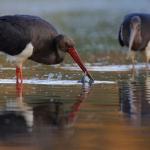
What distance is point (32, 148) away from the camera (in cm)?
884

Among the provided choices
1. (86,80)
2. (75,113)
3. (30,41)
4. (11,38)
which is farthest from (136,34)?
(75,113)

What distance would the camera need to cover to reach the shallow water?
929 cm

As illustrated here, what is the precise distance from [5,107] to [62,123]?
156 centimetres

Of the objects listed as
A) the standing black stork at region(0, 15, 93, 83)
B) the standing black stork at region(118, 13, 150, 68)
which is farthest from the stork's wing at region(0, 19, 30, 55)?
the standing black stork at region(118, 13, 150, 68)

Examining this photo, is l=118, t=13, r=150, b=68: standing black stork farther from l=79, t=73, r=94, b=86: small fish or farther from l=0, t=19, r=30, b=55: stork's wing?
l=0, t=19, r=30, b=55: stork's wing

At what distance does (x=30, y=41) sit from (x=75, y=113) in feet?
12.5

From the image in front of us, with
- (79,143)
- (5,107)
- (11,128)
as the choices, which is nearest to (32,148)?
(79,143)

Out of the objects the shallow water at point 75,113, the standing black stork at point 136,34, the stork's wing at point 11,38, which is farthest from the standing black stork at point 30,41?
the standing black stork at point 136,34

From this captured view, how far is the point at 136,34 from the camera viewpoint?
19797 mm

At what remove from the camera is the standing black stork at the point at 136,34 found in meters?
19.5

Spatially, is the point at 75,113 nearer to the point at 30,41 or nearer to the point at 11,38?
the point at 30,41

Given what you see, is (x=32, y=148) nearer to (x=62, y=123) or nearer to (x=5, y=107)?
(x=62, y=123)

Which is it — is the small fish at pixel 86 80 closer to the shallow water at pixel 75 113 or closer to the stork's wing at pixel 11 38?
the shallow water at pixel 75 113

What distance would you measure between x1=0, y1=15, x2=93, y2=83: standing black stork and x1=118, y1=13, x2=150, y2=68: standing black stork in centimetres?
412
